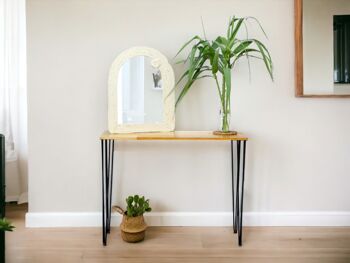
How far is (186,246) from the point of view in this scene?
1900 millimetres

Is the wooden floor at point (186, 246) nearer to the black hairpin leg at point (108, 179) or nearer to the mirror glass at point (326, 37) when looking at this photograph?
the black hairpin leg at point (108, 179)

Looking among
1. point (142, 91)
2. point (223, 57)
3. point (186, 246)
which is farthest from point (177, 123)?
point (186, 246)

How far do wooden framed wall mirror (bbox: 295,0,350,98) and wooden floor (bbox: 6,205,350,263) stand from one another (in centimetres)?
100

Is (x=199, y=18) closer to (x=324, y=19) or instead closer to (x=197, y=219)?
(x=324, y=19)

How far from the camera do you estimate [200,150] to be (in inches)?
87.7

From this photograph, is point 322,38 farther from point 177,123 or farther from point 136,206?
point 136,206

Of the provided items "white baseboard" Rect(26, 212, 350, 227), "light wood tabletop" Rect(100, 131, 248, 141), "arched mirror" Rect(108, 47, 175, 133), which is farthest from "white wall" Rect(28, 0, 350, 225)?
"light wood tabletop" Rect(100, 131, 248, 141)

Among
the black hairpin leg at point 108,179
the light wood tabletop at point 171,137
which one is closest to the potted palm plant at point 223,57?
the light wood tabletop at point 171,137

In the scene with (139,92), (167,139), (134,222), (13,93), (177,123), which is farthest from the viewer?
(13,93)

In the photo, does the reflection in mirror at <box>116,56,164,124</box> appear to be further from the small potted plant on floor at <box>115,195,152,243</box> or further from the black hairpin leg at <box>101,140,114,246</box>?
the small potted plant on floor at <box>115,195,152,243</box>

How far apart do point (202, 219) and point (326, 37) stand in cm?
151

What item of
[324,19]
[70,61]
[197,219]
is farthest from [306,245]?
[70,61]

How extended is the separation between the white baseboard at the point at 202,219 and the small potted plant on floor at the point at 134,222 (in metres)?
0.23

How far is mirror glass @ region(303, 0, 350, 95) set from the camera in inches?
84.4
